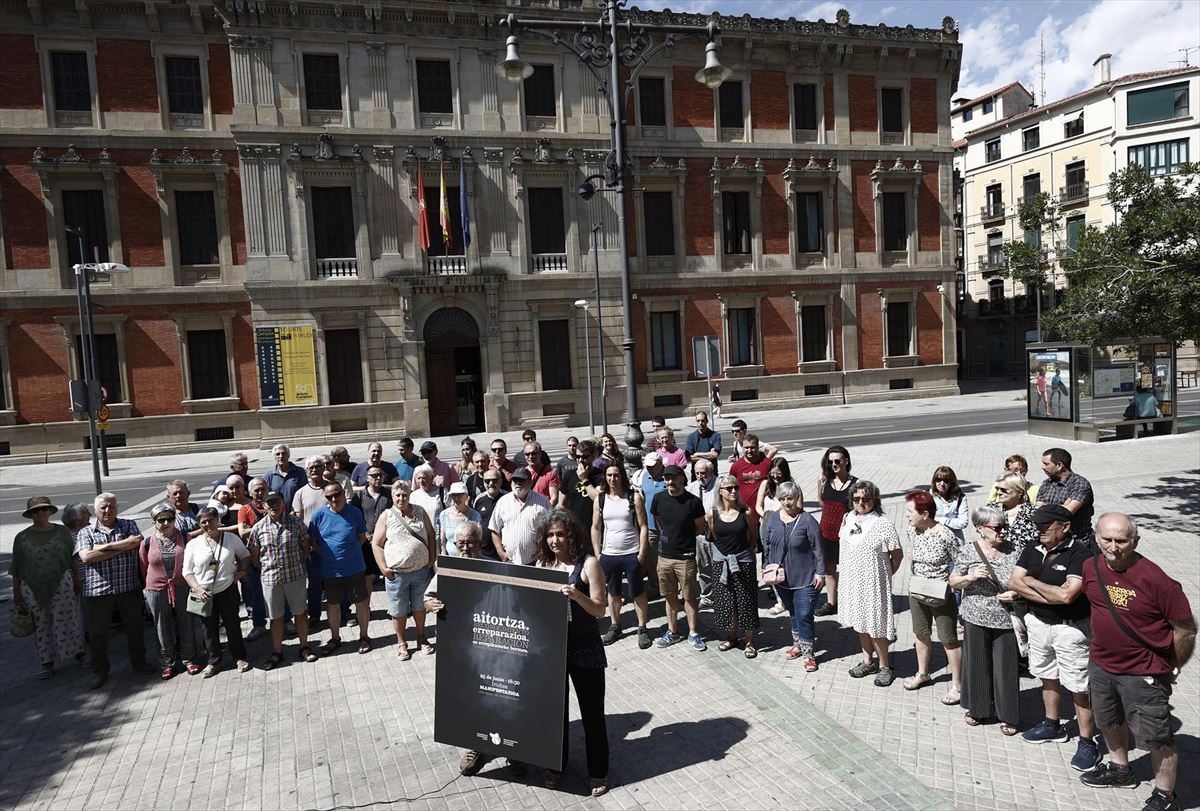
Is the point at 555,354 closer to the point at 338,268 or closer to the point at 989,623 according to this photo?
the point at 338,268

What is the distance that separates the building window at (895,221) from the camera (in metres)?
32.0

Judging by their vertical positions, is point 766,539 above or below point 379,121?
below

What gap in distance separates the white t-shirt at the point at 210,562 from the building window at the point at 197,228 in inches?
876

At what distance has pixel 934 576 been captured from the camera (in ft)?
18.7

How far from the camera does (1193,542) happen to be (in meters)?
9.69

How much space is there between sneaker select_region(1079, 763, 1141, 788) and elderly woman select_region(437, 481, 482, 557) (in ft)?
17.4

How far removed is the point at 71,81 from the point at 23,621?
82.0 feet

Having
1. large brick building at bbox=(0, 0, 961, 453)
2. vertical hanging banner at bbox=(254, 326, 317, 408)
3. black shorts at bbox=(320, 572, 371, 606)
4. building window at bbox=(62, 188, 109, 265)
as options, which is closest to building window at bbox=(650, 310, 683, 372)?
large brick building at bbox=(0, 0, 961, 453)

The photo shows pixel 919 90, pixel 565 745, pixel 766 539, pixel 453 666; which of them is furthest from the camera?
pixel 919 90

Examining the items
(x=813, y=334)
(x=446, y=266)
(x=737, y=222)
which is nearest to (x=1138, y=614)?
(x=446, y=266)

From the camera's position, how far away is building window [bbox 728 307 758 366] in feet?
99.9

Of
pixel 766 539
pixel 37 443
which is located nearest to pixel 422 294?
pixel 37 443

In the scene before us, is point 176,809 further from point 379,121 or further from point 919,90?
point 919,90

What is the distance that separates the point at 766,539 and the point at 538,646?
2.97 m
